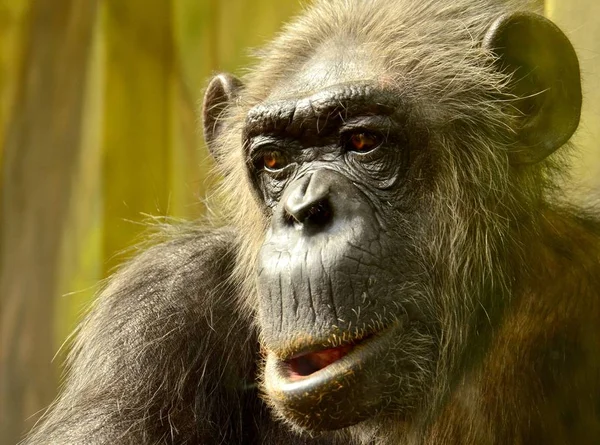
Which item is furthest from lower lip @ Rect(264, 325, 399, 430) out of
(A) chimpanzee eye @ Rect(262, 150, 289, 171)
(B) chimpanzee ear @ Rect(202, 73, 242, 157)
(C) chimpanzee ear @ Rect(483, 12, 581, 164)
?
(B) chimpanzee ear @ Rect(202, 73, 242, 157)

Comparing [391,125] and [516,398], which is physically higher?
[391,125]

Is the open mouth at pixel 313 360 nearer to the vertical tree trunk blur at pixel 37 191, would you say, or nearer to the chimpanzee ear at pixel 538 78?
the chimpanzee ear at pixel 538 78

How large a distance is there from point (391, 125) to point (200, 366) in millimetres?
1246

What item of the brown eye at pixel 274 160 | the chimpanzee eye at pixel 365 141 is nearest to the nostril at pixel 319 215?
the chimpanzee eye at pixel 365 141

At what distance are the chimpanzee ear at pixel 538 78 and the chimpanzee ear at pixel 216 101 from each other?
1154mm

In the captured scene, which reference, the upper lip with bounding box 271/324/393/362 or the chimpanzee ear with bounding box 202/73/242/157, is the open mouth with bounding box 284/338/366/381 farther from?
the chimpanzee ear with bounding box 202/73/242/157

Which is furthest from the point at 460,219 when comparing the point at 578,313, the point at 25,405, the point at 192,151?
the point at 25,405

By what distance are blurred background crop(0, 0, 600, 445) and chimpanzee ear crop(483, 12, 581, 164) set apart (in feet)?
9.90

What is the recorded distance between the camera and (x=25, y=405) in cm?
611

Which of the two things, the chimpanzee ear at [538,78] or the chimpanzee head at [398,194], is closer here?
the chimpanzee head at [398,194]

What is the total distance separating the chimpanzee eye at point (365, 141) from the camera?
10.5 ft

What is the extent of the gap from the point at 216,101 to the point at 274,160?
2.59 feet

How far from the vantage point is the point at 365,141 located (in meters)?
3.21

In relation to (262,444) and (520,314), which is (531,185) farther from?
(262,444)
